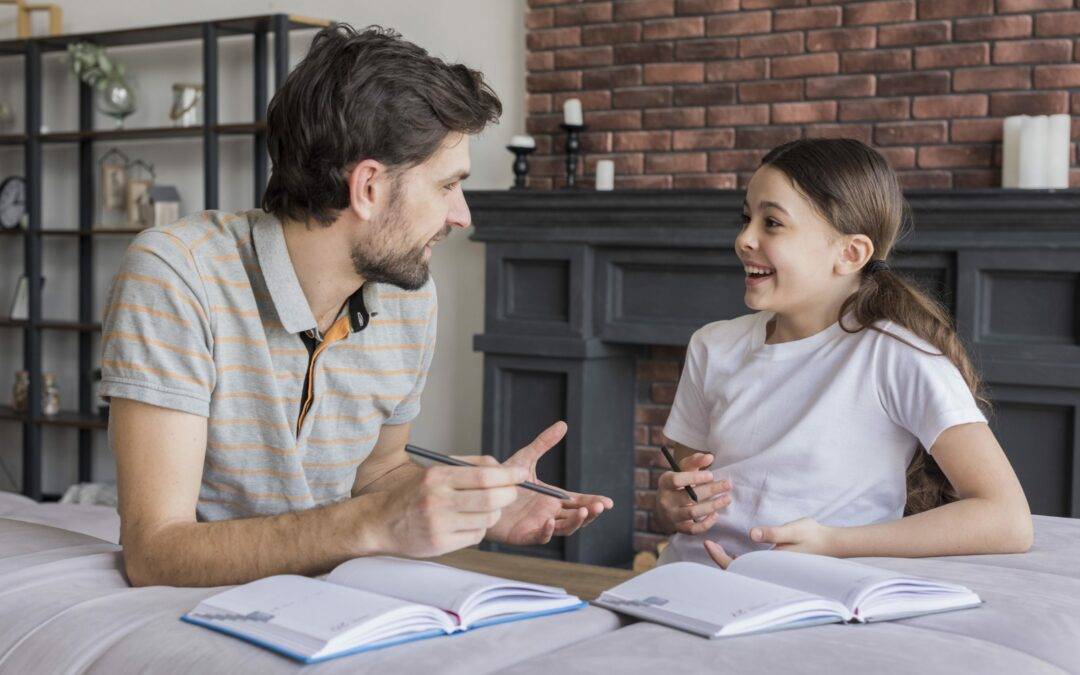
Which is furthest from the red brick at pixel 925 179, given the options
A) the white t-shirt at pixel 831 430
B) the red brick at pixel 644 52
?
the white t-shirt at pixel 831 430

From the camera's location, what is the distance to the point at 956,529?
1.51 meters

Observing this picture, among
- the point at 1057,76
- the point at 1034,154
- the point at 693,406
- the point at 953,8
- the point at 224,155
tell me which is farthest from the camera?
the point at 224,155

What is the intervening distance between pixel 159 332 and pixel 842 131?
2.76m

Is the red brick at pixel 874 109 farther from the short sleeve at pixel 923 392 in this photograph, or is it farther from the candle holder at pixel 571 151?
the short sleeve at pixel 923 392

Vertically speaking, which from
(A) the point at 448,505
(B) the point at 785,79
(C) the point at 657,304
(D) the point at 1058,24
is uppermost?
(D) the point at 1058,24

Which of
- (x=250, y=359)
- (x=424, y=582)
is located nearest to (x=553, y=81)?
(x=250, y=359)

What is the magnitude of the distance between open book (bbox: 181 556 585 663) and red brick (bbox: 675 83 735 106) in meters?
2.91

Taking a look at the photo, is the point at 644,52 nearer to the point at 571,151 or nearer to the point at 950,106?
the point at 571,151

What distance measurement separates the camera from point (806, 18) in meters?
3.71

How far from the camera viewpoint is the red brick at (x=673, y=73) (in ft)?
12.8

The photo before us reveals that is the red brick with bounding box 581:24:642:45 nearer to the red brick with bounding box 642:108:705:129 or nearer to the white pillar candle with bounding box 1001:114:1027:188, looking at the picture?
the red brick with bounding box 642:108:705:129

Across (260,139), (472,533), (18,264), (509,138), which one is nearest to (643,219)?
(509,138)

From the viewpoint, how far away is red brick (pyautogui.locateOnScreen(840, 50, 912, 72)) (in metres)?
3.59

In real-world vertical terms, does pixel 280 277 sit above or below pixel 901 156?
below
